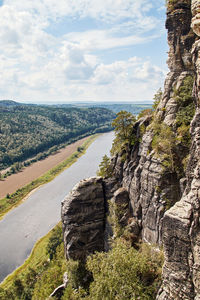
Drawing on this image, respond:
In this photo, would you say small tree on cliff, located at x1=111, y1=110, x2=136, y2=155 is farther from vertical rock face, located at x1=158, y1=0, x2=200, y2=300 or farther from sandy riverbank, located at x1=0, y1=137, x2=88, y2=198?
sandy riverbank, located at x1=0, y1=137, x2=88, y2=198

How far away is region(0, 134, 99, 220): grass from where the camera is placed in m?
75.2

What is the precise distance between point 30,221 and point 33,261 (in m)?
17.7

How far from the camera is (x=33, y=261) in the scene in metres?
48.2

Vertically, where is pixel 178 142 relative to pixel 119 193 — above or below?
above

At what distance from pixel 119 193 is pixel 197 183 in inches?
634

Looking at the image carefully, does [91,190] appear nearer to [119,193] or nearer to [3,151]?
[119,193]

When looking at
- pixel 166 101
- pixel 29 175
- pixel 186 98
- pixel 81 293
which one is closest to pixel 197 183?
pixel 186 98

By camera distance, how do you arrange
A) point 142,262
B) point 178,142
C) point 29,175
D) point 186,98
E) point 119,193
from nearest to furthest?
point 142,262 → point 178,142 → point 186,98 → point 119,193 → point 29,175

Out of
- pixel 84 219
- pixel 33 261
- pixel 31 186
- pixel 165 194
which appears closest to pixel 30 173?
pixel 31 186

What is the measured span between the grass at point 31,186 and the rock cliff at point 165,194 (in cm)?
5031

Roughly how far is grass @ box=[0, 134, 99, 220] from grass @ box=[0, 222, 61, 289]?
22.6 metres

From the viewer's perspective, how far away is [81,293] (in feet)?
80.9

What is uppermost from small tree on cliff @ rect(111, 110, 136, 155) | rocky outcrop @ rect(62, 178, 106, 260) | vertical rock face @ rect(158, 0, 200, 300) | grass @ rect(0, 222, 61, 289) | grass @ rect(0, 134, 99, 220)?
small tree on cliff @ rect(111, 110, 136, 155)

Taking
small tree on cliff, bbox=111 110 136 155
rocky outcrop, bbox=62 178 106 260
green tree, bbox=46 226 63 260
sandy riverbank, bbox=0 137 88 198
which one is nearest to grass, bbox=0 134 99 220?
sandy riverbank, bbox=0 137 88 198
